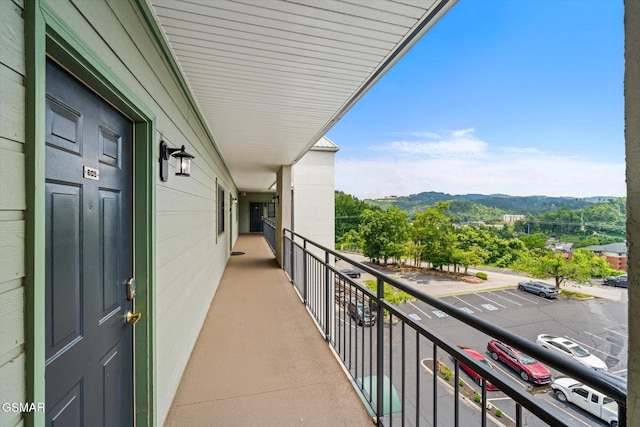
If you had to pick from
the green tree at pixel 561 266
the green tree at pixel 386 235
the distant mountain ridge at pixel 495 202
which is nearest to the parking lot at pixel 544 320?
the green tree at pixel 561 266

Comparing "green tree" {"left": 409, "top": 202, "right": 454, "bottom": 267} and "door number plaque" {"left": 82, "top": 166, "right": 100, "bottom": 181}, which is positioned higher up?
"door number plaque" {"left": 82, "top": 166, "right": 100, "bottom": 181}

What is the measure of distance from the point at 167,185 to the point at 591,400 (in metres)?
2.27

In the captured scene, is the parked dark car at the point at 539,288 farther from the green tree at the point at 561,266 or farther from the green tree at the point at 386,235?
the green tree at the point at 386,235

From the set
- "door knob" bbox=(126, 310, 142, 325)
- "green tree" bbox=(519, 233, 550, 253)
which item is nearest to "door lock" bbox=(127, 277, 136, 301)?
"door knob" bbox=(126, 310, 142, 325)

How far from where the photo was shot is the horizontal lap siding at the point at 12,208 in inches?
25.4

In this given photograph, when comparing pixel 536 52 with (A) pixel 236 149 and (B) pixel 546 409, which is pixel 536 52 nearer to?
(A) pixel 236 149

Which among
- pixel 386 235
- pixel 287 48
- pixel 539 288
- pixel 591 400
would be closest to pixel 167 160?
pixel 287 48

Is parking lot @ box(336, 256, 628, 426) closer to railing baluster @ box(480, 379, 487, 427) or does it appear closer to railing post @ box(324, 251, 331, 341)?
railing baluster @ box(480, 379, 487, 427)

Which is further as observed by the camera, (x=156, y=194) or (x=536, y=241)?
(x=536, y=241)

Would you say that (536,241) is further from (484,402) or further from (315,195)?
(315,195)

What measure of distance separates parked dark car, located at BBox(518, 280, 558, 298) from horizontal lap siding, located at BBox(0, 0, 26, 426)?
481 cm

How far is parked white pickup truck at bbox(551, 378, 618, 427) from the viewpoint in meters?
0.61

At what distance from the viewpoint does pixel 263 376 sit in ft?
7.27

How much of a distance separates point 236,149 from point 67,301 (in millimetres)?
3887
